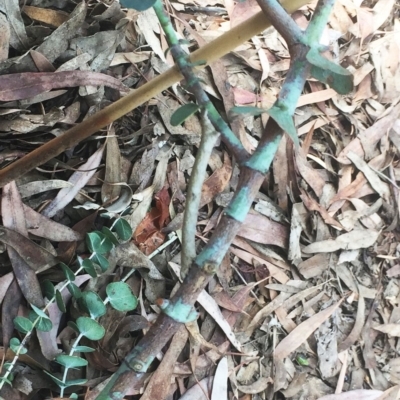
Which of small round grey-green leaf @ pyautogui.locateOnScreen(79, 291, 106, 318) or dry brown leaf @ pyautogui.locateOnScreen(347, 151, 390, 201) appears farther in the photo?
dry brown leaf @ pyautogui.locateOnScreen(347, 151, 390, 201)

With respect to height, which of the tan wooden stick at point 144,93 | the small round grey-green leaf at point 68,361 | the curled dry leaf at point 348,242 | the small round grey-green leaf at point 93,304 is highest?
the tan wooden stick at point 144,93

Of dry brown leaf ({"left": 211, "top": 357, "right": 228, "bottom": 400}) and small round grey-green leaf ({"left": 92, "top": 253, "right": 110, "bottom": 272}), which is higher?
small round grey-green leaf ({"left": 92, "top": 253, "right": 110, "bottom": 272})

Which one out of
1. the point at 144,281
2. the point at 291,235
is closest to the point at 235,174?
the point at 291,235

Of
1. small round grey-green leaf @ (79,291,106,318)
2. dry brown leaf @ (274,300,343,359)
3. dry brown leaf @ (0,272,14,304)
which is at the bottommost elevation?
dry brown leaf @ (274,300,343,359)

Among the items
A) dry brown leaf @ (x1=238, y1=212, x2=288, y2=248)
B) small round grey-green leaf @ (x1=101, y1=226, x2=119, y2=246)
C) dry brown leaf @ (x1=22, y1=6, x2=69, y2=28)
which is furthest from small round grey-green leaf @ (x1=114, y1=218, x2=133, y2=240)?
dry brown leaf @ (x1=22, y1=6, x2=69, y2=28)

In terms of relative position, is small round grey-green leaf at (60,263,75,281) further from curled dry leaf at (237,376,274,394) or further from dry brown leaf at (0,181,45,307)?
curled dry leaf at (237,376,274,394)

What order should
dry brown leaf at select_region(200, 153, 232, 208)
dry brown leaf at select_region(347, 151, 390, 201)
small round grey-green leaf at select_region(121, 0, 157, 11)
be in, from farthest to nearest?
1. dry brown leaf at select_region(347, 151, 390, 201)
2. dry brown leaf at select_region(200, 153, 232, 208)
3. small round grey-green leaf at select_region(121, 0, 157, 11)

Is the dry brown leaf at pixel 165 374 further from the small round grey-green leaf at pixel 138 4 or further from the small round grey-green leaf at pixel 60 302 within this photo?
the small round grey-green leaf at pixel 138 4

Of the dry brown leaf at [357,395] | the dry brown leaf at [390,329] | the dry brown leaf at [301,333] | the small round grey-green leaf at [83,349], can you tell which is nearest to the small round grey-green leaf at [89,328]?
the small round grey-green leaf at [83,349]
